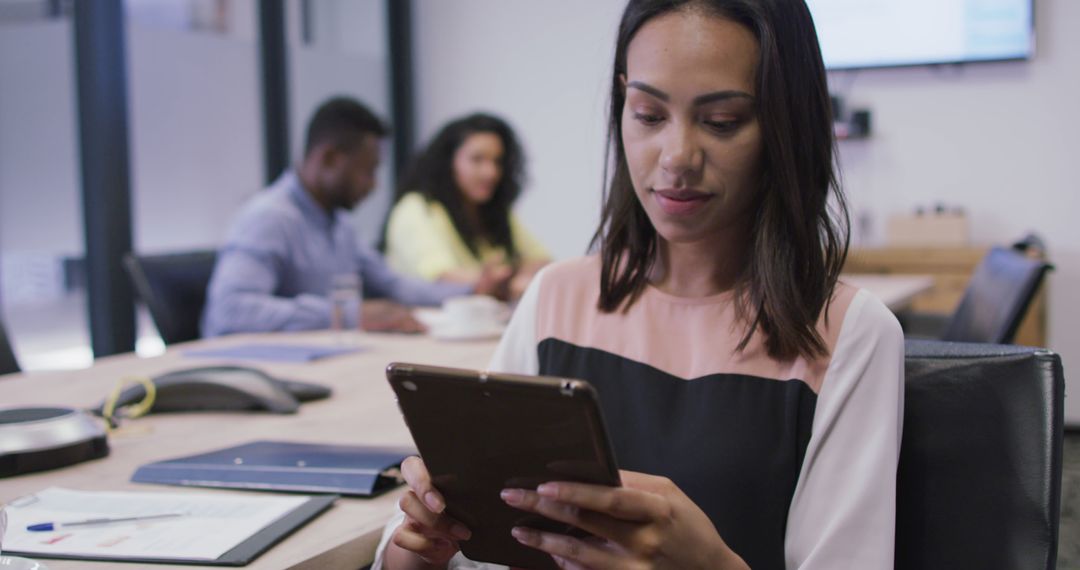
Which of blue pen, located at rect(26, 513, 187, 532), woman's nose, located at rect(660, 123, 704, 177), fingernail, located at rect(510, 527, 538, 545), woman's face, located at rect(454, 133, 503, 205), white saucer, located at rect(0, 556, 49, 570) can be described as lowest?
blue pen, located at rect(26, 513, 187, 532)

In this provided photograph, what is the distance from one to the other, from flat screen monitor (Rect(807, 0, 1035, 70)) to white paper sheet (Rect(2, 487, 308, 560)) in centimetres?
369

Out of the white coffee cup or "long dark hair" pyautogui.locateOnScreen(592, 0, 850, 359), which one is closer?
"long dark hair" pyautogui.locateOnScreen(592, 0, 850, 359)

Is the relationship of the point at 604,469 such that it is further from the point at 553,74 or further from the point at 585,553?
the point at 553,74

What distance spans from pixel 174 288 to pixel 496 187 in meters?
1.50

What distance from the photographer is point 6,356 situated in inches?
81.4

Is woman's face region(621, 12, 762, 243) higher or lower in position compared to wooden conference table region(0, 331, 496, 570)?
higher

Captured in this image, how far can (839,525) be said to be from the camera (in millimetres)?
974

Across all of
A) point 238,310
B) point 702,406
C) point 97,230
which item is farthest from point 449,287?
point 702,406

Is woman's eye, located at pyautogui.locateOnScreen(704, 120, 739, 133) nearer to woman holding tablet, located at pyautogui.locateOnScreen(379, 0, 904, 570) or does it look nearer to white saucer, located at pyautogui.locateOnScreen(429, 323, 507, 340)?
woman holding tablet, located at pyautogui.locateOnScreen(379, 0, 904, 570)

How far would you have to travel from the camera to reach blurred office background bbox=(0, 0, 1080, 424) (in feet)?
11.3

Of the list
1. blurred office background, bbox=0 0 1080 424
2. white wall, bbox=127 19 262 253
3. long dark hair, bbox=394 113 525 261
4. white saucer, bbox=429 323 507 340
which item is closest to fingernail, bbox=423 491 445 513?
white saucer, bbox=429 323 507 340

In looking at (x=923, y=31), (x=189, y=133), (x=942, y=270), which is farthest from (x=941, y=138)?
(x=189, y=133)

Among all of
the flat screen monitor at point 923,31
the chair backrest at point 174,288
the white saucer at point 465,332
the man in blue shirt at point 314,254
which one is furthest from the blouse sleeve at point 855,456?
the flat screen monitor at point 923,31

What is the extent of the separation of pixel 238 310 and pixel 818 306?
6.00 feet
